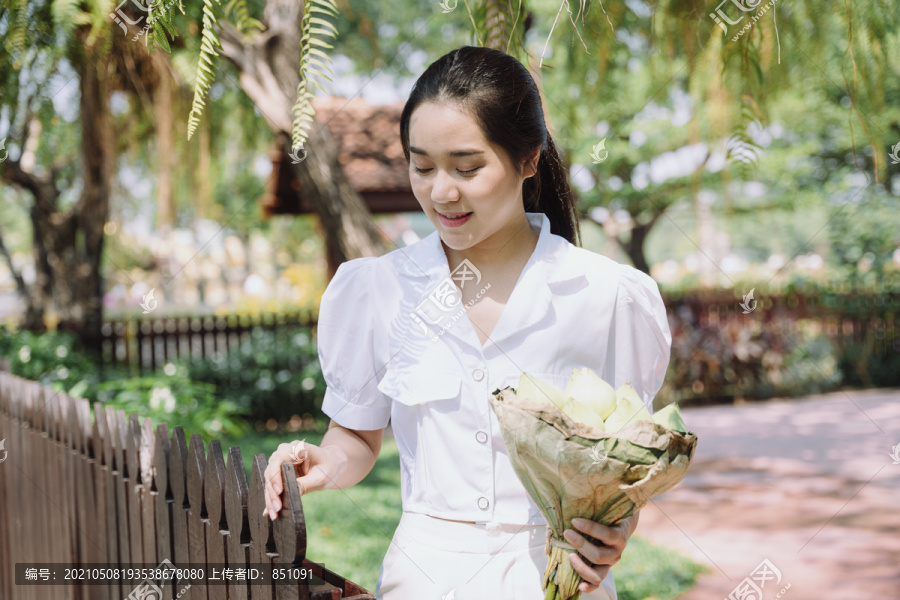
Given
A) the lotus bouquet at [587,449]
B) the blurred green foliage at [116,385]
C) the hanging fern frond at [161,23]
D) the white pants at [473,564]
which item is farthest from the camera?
the blurred green foliage at [116,385]

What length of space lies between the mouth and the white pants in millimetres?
589

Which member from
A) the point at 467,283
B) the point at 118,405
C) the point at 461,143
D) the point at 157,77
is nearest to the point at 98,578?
the point at 467,283

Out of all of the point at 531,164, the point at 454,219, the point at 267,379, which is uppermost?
the point at 531,164

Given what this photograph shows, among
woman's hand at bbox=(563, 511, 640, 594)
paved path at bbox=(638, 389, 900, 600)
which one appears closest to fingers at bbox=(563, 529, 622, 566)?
woman's hand at bbox=(563, 511, 640, 594)

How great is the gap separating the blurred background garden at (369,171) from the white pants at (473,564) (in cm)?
89

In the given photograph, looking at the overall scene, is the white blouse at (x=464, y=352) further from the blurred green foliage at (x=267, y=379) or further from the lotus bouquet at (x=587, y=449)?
the blurred green foliage at (x=267, y=379)

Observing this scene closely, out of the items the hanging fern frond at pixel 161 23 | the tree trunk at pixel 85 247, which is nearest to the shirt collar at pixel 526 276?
the hanging fern frond at pixel 161 23

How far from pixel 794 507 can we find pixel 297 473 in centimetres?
508

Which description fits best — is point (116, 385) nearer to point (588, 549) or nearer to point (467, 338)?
point (467, 338)

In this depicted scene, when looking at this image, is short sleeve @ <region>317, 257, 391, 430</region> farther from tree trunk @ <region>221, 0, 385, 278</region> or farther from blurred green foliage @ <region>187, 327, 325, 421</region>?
blurred green foliage @ <region>187, 327, 325, 421</region>

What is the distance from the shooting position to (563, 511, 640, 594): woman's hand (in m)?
1.16

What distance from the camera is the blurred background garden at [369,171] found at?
3.07m

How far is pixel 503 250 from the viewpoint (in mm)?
1656

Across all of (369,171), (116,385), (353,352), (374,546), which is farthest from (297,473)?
(369,171)
